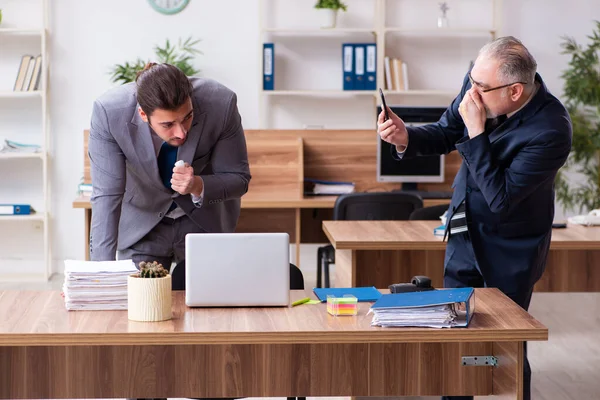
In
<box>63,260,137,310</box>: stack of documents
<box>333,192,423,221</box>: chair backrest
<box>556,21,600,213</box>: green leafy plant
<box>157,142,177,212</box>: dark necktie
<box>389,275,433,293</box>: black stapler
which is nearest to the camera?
<box>63,260,137,310</box>: stack of documents

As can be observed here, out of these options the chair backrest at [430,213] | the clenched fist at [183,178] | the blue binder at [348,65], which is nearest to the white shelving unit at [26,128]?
the blue binder at [348,65]

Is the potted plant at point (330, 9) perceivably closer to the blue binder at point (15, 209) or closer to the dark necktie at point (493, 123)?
the blue binder at point (15, 209)

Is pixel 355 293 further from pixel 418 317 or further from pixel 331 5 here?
pixel 331 5

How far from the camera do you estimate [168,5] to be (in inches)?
260

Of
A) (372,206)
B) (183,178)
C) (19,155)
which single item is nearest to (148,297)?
(183,178)

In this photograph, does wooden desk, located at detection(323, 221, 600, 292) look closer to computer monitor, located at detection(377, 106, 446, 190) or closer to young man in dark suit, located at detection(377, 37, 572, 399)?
young man in dark suit, located at detection(377, 37, 572, 399)

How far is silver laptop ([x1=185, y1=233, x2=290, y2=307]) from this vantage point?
6.88 ft

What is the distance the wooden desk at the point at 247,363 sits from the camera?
209 cm

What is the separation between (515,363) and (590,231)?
6.02ft

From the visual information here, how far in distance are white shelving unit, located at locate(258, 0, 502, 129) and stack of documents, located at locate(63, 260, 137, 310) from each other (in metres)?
4.36

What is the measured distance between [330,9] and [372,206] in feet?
7.75

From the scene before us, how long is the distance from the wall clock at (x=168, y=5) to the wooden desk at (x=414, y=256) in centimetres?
346

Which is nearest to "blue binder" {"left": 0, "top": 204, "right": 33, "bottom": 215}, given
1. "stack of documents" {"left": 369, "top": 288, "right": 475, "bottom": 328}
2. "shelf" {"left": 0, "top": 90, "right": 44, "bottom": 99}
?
"shelf" {"left": 0, "top": 90, "right": 44, "bottom": 99}

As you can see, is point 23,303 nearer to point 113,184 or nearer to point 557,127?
point 113,184
